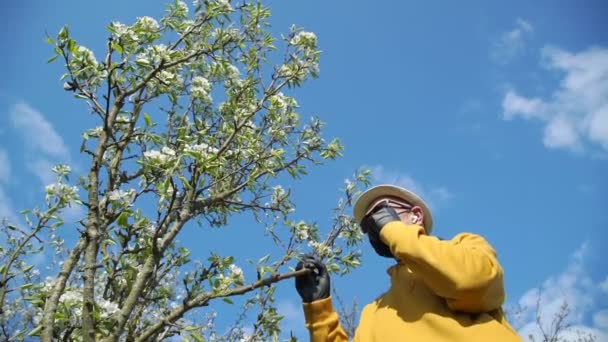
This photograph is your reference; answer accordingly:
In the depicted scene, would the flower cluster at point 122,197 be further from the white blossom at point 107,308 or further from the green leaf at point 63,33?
the green leaf at point 63,33

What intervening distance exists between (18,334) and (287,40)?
123 inches

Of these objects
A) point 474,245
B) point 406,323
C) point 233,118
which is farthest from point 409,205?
point 233,118

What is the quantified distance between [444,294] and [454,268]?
0.11 metres

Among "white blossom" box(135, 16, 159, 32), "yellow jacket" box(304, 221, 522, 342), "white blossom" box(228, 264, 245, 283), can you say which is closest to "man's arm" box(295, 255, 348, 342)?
"yellow jacket" box(304, 221, 522, 342)

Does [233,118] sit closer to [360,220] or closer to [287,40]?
[287,40]

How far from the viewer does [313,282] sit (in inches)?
88.0

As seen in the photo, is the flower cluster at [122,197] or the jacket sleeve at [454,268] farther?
the flower cluster at [122,197]

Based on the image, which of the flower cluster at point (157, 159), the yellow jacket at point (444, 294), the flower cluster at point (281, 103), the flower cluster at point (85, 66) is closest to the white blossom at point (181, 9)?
the flower cluster at point (281, 103)

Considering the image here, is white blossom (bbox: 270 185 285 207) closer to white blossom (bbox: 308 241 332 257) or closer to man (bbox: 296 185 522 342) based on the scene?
white blossom (bbox: 308 241 332 257)

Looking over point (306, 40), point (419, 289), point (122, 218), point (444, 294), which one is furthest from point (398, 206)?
point (306, 40)

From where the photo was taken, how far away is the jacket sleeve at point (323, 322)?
2.14 metres

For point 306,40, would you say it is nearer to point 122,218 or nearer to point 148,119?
point 148,119

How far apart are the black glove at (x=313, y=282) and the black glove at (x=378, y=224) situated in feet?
0.89

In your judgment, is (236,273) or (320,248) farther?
(320,248)
